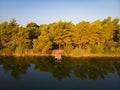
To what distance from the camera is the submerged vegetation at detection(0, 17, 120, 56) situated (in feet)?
96.4

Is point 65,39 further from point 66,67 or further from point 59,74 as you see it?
point 59,74

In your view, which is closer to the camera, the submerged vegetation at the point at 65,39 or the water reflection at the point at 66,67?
the water reflection at the point at 66,67

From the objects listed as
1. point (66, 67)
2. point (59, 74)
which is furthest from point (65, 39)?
point (59, 74)

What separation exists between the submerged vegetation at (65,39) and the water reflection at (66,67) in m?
4.02

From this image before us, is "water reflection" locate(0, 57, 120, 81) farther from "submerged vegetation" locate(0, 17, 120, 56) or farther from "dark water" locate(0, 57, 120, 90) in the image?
"submerged vegetation" locate(0, 17, 120, 56)

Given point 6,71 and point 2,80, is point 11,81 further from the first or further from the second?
point 6,71

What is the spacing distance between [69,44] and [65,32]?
81.2 inches

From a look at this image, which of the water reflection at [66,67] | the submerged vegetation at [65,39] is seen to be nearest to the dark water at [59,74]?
the water reflection at [66,67]

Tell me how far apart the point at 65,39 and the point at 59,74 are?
41.2 feet

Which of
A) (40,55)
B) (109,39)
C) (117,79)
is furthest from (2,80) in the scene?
(109,39)

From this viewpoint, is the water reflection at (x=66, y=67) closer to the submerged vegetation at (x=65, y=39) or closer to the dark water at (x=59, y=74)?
the dark water at (x=59, y=74)

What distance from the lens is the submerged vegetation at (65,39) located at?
1156 inches

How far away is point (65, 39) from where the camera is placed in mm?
31469

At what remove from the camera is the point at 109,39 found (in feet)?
104
